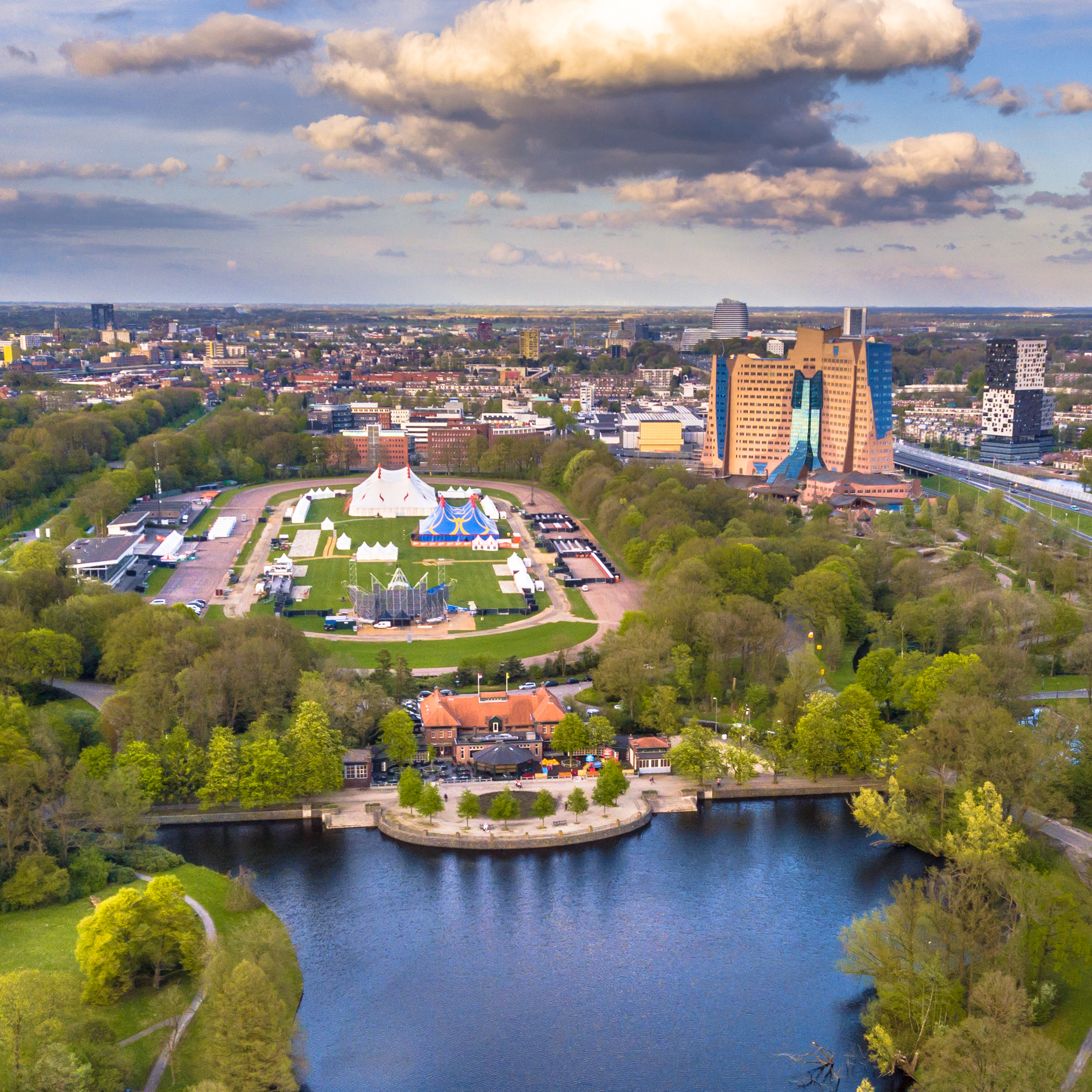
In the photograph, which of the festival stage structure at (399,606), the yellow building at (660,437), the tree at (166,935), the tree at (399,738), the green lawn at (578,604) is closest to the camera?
the tree at (166,935)

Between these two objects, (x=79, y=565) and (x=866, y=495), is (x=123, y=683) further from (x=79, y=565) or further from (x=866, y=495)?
(x=866, y=495)

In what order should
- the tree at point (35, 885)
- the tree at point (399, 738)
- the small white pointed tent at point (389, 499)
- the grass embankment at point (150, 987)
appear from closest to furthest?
the grass embankment at point (150, 987)
the tree at point (35, 885)
the tree at point (399, 738)
the small white pointed tent at point (389, 499)

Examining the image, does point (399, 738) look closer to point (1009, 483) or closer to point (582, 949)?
point (582, 949)

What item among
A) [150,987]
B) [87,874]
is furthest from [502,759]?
[150,987]

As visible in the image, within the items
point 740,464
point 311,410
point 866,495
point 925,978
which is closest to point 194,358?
point 311,410


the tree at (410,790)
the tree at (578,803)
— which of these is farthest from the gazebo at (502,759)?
the tree at (578,803)

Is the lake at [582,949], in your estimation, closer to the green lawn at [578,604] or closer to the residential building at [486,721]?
the residential building at [486,721]
